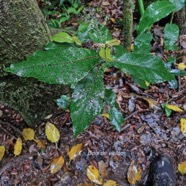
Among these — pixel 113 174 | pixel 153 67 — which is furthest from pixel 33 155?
pixel 153 67

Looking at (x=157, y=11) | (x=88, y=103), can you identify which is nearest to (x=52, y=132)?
(x=88, y=103)

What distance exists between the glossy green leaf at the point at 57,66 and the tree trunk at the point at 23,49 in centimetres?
37

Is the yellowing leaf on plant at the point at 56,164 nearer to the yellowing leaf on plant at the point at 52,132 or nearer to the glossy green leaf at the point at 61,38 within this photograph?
Result: the yellowing leaf on plant at the point at 52,132

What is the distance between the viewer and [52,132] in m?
1.70

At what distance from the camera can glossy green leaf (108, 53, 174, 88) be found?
36.4 inches

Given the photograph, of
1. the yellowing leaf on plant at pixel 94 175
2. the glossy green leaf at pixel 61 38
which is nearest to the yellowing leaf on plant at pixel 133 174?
the yellowing leaf on plant at pixel 94 175

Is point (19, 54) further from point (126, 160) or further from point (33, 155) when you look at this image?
point (126, 160)

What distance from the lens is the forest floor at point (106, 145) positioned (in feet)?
5.29

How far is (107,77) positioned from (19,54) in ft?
2.78

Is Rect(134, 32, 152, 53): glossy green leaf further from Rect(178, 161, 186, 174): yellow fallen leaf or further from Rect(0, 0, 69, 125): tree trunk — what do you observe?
Rect(178, 161, 186, 174): yellow fallen leaf

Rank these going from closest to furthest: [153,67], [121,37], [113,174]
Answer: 1. [153,67]
2. [113,174]
3. [121,37]

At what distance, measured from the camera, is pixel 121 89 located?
193 cm

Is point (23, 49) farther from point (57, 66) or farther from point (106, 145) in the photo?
point (106, 145)

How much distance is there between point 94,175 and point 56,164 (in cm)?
26
